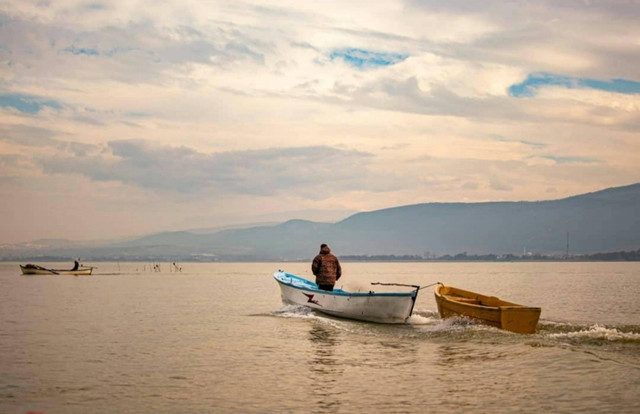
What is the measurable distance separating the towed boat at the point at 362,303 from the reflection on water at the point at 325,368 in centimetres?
188

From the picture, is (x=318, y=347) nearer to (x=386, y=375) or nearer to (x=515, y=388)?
(x=386, y=375)

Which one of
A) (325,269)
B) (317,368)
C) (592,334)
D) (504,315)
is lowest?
(317,368)

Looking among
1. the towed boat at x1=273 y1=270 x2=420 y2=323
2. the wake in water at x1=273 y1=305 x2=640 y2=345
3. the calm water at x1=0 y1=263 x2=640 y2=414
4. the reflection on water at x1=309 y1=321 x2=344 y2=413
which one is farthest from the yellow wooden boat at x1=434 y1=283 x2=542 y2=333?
the reflection on water at x1=309 y1=321 x2=344 y2=413

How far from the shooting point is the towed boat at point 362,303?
29.7m

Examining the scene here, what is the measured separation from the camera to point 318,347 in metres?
24.5

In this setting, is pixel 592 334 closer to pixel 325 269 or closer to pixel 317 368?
pixel 317 368

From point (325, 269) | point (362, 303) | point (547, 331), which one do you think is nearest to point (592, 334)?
point (547, 331)

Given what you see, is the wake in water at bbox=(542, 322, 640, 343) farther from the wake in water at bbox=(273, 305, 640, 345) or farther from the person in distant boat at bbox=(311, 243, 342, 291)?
the person in distant boat at bbox=(311, 243, 342, 291)

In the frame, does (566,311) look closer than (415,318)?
No

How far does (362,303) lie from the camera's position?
3069 cm

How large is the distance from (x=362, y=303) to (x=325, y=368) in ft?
34.6

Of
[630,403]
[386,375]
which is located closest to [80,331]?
[386,375]

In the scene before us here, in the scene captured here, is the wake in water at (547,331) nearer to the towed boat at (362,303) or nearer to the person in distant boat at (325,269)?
the towed boat at (362,303)

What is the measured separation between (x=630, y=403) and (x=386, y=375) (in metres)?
6.14
